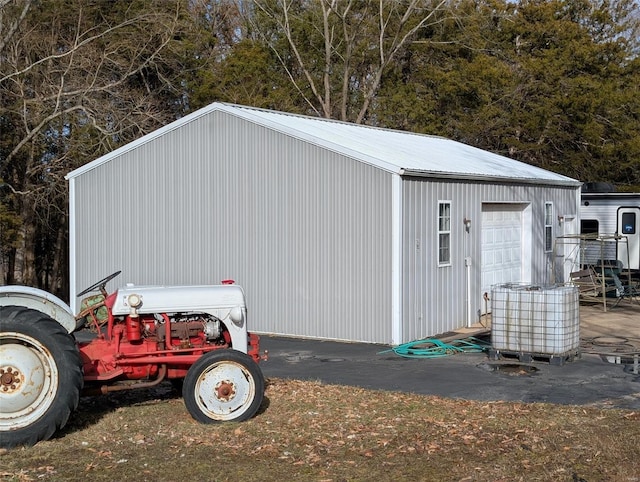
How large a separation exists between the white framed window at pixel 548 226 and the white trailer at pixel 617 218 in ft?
9.66

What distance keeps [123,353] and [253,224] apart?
24.0 feet

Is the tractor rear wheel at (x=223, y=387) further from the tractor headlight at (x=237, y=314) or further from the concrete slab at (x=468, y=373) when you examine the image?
the concrete slab at (x=468, y=373)

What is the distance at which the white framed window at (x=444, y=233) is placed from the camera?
15242 millimetres

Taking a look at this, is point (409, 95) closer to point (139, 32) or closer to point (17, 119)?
point (139, 32)

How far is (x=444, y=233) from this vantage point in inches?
605

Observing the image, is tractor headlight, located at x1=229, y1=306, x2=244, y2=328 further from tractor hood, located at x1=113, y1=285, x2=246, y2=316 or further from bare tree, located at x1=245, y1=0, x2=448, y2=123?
bare tree, located at x1=245, y1=0, x2=448, y2=123

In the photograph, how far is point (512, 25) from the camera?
33562 mm

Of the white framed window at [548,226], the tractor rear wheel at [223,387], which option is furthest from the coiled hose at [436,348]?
the white framed window at [548,226]

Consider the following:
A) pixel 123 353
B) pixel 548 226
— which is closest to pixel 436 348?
pixel 123 353

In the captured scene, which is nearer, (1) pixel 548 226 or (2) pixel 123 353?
(2) pixel 123 353

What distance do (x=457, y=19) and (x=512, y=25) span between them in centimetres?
233

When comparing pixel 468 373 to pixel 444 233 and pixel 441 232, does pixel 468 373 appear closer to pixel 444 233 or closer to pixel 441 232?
pixel 441 232

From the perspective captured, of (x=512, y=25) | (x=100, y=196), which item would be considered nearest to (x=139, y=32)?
(x=100, y=196)

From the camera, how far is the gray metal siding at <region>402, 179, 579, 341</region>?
14195mm
